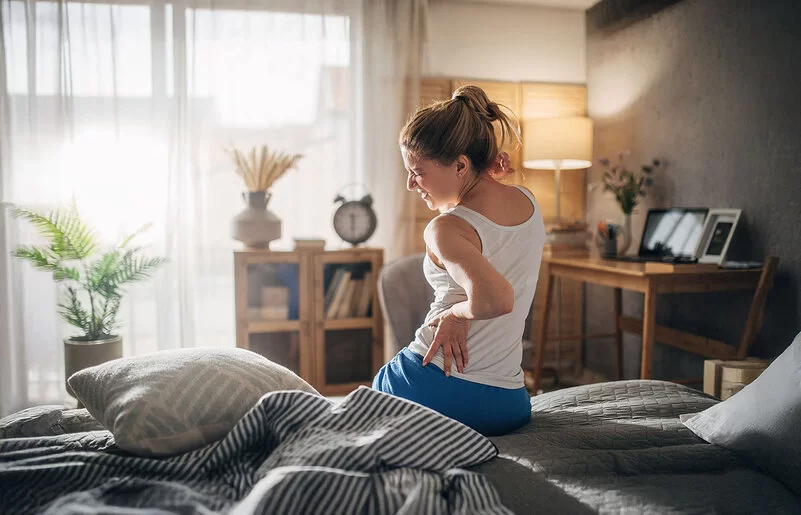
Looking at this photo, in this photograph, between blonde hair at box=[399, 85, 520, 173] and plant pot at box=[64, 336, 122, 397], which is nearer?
blonde hair at box=[399, 85, 520, 173]

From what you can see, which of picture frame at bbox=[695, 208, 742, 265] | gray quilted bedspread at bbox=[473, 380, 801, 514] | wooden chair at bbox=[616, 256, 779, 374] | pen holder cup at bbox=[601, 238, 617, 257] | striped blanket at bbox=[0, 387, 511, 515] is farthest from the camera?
pen holder cup at bbox=[601, 238, 617, 257]

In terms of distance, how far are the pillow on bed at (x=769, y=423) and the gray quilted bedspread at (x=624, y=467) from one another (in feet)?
0.08

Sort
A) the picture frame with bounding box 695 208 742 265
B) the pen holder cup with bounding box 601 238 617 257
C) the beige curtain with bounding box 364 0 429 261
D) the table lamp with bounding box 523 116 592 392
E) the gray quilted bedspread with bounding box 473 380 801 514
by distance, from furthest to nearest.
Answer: the beige curtain with bounding box 364 0 429 261 → the table lamp with bounding box 523 116 592 392 → the pen holder cup with bounding box 601 238 617 257 → the picture frame with bounding box 695 208 742 265 → the gray quilted bedspread with bounding box 473 380 801 514

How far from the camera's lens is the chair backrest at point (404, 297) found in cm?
279

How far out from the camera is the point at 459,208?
4.48ft

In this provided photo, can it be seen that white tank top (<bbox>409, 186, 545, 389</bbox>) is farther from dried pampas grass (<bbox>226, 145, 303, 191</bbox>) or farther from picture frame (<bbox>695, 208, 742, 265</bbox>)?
dried pampas grass (<bbox>226, 145, 303, 191</bbox>)

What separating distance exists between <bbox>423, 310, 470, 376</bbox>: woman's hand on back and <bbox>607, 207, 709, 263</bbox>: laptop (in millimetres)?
1584

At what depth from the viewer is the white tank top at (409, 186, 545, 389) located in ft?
4.43

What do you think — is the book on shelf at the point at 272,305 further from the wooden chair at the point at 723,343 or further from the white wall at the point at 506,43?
the wooden chair at the point at 723,343

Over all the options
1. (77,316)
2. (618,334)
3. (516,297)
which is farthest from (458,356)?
(618,334)

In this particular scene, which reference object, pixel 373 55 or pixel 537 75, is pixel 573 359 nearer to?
pixel 537 75

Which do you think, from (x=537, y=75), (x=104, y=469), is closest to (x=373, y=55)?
(x=537, y=75)

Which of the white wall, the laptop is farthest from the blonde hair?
the white wall

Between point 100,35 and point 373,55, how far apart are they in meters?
1.46
